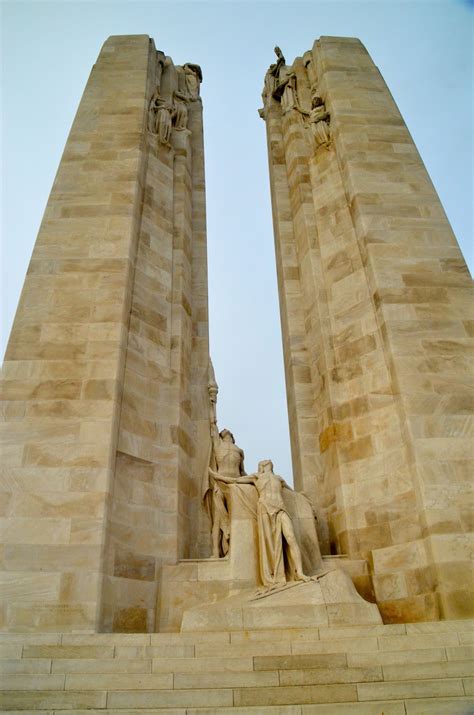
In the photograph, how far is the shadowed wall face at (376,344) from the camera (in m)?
7.38

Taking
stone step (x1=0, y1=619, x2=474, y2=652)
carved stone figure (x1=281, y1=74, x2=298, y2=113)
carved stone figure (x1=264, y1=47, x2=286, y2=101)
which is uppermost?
carved stone figure (x1=264, y1=47, x2=286, y2=101)

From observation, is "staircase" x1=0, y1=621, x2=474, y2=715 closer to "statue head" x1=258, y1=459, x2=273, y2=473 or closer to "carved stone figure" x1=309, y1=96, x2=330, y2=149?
"statue head" x1=258, y1=459, x2=273, y2=473

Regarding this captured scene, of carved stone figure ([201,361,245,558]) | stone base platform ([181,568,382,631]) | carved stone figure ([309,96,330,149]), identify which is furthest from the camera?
carved stone figure ([309,96,330,149])

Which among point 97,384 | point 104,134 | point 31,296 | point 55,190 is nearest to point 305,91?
point 104,134

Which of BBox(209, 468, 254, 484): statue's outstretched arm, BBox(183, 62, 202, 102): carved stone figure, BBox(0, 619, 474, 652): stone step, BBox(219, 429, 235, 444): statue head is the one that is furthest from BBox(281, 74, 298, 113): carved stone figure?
BBox(0, 619, 474, 652): stone step

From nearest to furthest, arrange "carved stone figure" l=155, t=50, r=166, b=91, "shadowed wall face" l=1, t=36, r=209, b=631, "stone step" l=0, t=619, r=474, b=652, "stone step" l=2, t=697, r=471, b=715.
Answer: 1. "stone step" l=2, t=697, r=471, b=715
2. "stone step" l=0, t=619, r=474, b=652
3. "shadowed wall face" l=1, t=36, r=209, b=631
4. "carved stone figure" l=155, t=50, r=166, b=91

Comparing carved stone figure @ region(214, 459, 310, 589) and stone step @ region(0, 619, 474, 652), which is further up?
carved stone figure @ region(214, 459, 310, 589)

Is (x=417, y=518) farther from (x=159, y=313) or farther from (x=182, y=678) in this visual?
(x=159, y=313)

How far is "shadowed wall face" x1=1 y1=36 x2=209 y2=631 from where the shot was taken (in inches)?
272

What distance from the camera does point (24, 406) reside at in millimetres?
7961

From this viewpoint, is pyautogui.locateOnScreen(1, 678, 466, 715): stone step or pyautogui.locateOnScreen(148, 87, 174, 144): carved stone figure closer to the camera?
pyautogui.locateOnScreen(1, 678, 466, 715): stone step

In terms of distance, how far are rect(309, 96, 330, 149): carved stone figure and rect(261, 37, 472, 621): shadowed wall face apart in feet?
0.09

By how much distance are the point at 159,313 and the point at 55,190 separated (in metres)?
3.32

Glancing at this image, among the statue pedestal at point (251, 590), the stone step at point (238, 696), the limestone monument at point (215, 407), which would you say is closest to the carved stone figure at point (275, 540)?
the limestone monument at point (215, 407)
